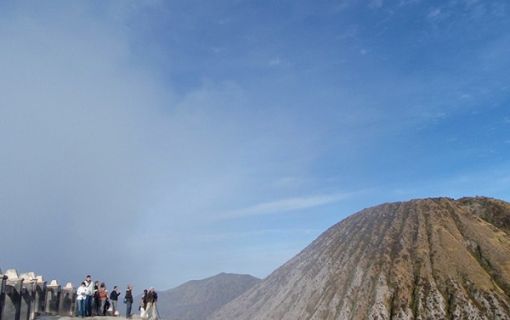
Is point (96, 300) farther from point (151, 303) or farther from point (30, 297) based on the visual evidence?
point (30, 297)

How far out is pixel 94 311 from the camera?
2889 centimetres

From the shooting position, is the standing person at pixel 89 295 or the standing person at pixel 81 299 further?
the standing person at pixel 89 295

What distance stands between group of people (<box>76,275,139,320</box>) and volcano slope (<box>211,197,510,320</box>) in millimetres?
100761

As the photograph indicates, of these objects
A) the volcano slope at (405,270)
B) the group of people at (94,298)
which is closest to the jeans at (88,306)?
the group of people at (94,298)

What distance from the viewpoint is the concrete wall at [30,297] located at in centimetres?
1936

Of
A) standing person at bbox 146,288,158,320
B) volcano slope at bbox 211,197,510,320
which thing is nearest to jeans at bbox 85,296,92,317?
standing person at bbox 146,288,158,320

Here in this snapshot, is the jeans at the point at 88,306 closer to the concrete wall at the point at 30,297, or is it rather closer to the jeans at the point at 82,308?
the jeans at the point at 82,308

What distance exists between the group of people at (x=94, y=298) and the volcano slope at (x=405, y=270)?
331 ft

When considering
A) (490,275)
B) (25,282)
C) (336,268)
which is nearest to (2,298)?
(25,282)

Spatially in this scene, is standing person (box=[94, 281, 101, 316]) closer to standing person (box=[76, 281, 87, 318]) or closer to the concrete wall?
the concrete wall

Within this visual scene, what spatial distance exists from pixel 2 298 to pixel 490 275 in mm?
128618

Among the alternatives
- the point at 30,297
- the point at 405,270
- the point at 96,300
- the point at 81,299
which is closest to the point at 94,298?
the point at 96,300

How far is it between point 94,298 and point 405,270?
122574 millimetres

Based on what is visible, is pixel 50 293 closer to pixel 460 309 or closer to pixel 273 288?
pixel 460 309
